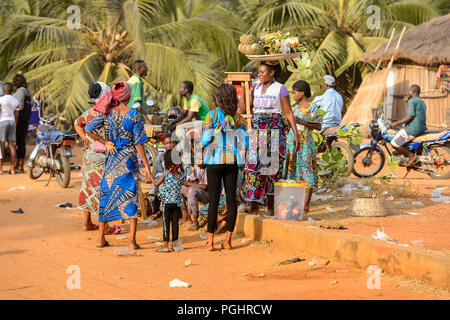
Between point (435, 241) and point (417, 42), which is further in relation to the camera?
point (417, 42)

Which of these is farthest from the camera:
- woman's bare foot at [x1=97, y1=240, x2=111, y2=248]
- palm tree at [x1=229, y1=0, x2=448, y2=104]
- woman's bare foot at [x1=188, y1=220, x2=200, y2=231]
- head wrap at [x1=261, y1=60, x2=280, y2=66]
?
palm tree at [x1=229, y1=0, x2=448, y2=104]

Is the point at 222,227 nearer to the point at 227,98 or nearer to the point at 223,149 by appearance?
the point at 223,149

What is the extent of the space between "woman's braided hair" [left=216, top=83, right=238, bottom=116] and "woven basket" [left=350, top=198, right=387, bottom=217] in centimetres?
200

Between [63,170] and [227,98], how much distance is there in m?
5.49

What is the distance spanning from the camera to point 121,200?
21.0 ft

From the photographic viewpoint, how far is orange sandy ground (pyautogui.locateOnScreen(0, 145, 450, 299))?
4.71m

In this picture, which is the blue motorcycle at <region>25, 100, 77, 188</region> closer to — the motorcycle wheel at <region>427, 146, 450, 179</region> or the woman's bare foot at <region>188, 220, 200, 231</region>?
the woman's bare foot at <region>188, 220, 200, 231</region>

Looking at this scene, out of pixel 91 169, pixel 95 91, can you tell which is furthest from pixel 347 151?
pixel 91 169

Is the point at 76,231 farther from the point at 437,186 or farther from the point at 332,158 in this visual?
the point at 437,186

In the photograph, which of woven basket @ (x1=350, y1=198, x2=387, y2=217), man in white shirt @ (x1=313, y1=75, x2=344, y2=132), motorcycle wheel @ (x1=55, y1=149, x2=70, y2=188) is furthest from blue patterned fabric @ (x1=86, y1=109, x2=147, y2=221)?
man in white shirt @ (x1=313, y1=75, x2=344, y2=132)

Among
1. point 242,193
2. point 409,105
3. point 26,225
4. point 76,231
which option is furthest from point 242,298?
point 409,105

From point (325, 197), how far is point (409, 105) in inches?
136

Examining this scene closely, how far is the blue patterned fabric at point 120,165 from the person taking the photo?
6309mm

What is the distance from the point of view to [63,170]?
10.8 metres
